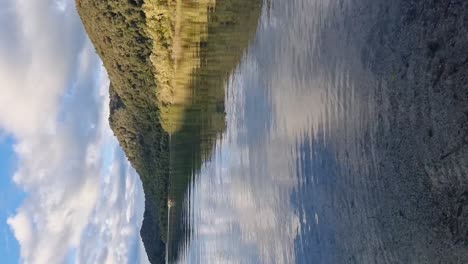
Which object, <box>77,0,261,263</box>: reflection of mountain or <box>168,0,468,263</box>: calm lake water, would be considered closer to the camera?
<box>168,0,468,263</box>: calm lake water

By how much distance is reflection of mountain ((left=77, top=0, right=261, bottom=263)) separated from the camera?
6809 mm

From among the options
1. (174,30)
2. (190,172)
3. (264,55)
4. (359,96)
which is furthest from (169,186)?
(359,96)

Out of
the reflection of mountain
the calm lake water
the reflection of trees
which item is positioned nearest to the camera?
the calm lake water

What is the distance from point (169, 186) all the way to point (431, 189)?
8204mm

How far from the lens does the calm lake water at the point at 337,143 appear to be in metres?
2.44

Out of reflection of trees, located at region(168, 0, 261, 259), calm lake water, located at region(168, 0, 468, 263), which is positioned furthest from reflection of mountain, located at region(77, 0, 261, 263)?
calm lake water, located at region(168, 0, 468, 263)

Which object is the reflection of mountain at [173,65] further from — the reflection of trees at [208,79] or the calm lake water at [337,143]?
the calm lake water at [337,143]

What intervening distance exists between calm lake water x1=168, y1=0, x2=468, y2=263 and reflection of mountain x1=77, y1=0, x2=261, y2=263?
0.36ft

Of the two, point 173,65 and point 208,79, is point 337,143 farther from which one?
point 173,65

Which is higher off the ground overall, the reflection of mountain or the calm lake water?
the calm lake water

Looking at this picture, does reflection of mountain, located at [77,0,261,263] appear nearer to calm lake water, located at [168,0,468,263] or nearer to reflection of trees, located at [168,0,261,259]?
reflection of trees, located at [168,0,261,259]

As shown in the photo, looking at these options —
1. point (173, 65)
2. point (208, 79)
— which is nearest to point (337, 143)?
point (208, 79)

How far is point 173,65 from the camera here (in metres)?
7.77

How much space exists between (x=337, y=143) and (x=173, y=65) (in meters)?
4.48
